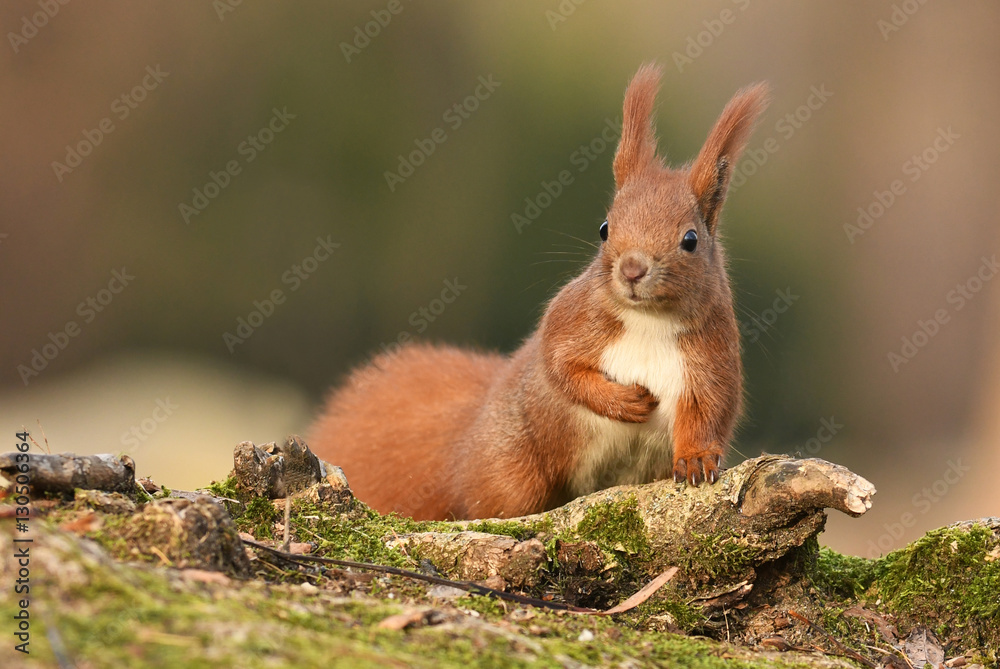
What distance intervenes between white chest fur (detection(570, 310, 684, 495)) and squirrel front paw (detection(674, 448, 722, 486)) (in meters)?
0.30

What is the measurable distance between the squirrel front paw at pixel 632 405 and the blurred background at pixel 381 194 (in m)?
5.11

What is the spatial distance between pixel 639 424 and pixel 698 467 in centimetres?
47

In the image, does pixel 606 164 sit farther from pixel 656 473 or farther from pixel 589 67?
pixel 656 473

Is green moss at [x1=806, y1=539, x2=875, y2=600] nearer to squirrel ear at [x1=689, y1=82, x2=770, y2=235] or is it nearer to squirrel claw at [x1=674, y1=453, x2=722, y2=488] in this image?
squirrel claw at [x1=674, y1=453, x2=722, y2=488]

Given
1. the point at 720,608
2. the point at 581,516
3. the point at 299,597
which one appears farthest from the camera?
the point at 581,516

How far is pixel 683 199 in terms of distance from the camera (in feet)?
11.4

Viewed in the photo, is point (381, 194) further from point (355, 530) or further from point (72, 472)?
point (72, 472)

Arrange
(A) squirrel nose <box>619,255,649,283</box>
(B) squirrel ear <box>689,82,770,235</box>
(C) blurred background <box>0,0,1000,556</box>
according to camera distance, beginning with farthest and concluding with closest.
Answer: (C) blurred background <box>0,0,1000,556</box>, (B) squirrel ear <box>689,82,770,235</box>, (A) squirrel nose <box>619,255,649,283</box>

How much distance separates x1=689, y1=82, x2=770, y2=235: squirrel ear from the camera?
3.46 metres

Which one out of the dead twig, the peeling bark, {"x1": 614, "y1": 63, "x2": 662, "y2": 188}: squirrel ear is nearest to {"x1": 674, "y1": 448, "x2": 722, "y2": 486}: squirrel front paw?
the dead twig

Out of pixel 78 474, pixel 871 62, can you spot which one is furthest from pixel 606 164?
pixel 78 474

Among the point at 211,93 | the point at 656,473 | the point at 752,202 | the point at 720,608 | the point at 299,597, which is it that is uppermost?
the point at 752,202

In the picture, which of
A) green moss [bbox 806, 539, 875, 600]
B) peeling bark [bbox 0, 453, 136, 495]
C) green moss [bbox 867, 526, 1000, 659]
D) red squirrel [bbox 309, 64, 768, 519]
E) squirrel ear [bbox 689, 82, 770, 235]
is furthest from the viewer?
squirrel ear [bbox 689, 82, 770, 235]

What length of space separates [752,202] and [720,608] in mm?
7263
